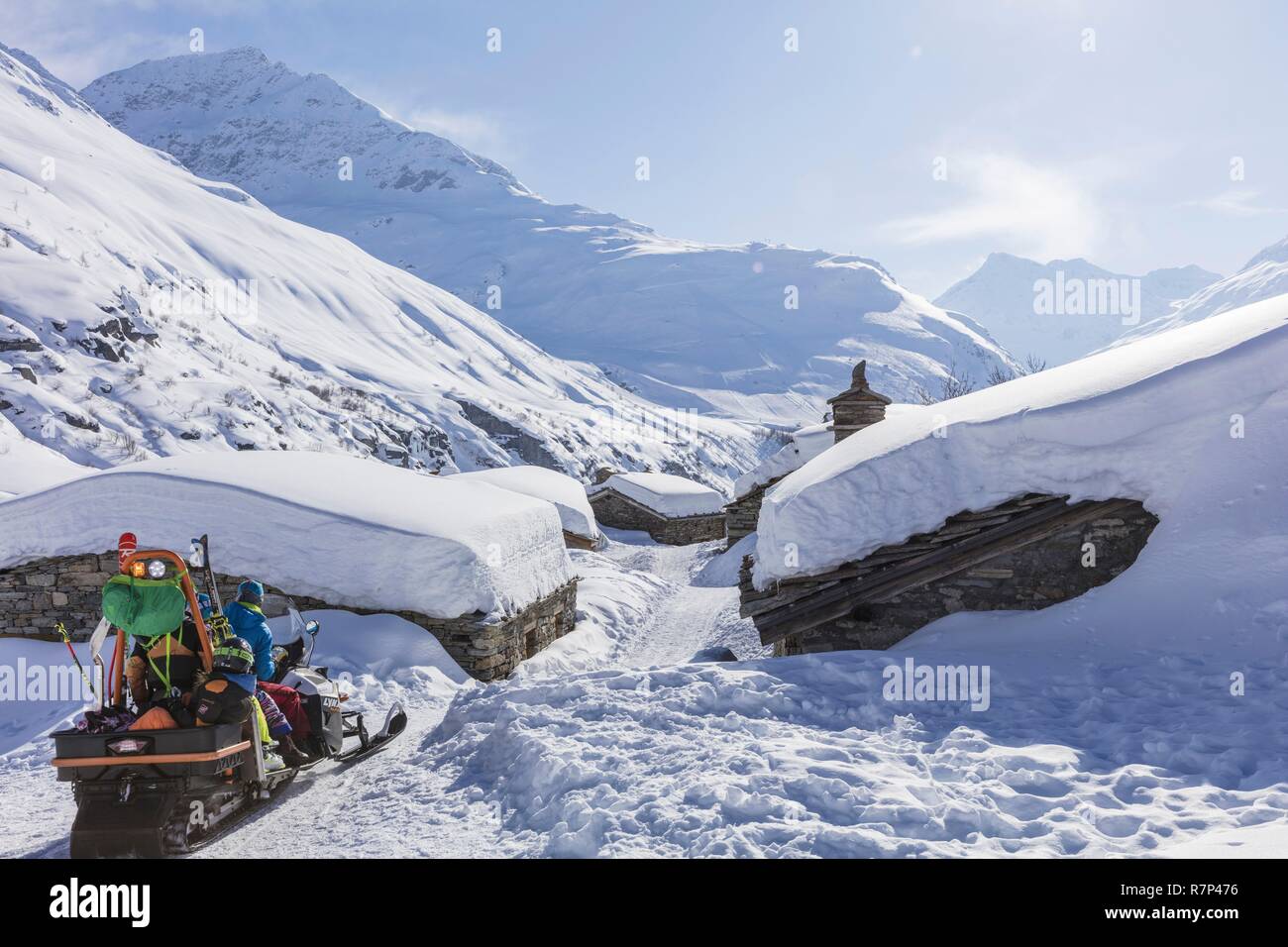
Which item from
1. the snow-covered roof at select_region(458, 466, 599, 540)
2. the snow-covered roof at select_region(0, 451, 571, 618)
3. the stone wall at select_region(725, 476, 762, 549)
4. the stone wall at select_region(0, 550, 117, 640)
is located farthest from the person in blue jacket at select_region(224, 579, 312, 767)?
the snow-covered roof at select_region(458, 466, 599, 540)

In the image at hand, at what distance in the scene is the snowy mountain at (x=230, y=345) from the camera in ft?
87.7

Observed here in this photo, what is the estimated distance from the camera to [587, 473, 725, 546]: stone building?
Result: 3762cm

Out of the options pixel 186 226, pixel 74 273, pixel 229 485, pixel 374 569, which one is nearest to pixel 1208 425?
pixel 374 569

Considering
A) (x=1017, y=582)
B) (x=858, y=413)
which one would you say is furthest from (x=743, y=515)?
(x=1017, y=582)

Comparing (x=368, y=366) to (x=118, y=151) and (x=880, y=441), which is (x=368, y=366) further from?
(x=118, y=151)

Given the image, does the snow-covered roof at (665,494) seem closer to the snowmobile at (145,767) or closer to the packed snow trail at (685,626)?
the packed snow trail at (685,626)

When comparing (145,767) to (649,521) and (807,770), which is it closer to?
(807,770)

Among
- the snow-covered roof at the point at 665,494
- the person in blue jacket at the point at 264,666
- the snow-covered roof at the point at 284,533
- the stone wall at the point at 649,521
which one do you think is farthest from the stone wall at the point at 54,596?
the snow-covered roof at the point at 665,494

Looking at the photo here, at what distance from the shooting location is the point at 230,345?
40.0 metres

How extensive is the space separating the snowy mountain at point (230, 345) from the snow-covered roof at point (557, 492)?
321 inches

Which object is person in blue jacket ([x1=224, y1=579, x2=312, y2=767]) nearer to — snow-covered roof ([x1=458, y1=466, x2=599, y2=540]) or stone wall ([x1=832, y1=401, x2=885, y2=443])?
stone wall ([x1=832, y1=401, x2=885, y2=443])

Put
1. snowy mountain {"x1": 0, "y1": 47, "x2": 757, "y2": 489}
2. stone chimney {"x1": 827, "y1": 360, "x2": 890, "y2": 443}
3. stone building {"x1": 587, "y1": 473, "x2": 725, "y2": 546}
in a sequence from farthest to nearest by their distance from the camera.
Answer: stone building {"x1": 587, "y1": 473, "x2": 725, "y2": 546}
snowy mountain {"x1": 0, "y1": 47, "x2": 757, "y2": 489}
stone chimney {"x1": 827, "y1": 360, "x2": 890, "y2": 443}

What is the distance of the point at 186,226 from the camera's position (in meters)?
64.4
